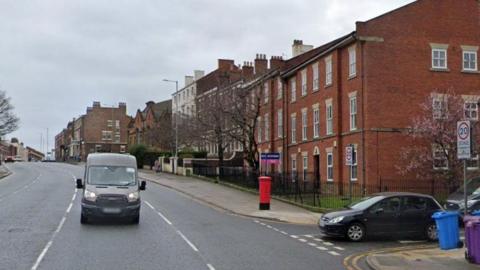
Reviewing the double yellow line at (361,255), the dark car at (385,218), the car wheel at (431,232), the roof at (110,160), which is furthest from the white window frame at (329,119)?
the double yellow line at (361,255)

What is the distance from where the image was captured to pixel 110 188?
19.9 m

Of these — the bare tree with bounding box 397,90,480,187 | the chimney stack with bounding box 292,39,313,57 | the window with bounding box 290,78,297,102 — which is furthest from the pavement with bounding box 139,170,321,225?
the chimney stack with bounding box 292,39,313,57

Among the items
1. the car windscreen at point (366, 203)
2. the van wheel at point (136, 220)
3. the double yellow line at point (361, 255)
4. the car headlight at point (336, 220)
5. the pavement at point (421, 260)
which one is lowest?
the double yellow line at point (361, 255)

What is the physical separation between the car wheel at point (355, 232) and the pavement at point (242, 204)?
515 cm

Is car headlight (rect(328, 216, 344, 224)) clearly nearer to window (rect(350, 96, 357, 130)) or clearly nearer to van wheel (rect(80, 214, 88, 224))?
van wheel (rect(80, 214, 88, 224))

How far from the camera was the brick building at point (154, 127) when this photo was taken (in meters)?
80.0

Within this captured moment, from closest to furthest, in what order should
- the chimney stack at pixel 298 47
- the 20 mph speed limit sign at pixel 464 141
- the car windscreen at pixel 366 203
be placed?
the 20 mph speed limit sign at pixel 464 141
the car windscreen at pixel 366 203
the chimney stack at pixel 298 47

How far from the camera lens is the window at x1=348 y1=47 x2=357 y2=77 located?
35.0 meters

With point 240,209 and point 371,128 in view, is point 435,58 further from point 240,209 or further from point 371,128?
point 240,209

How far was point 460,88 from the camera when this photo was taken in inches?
1401

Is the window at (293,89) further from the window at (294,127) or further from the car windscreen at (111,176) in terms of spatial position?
the car windscreen at (111,176)

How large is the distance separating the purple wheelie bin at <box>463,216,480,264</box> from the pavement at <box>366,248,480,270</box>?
0.17 meters

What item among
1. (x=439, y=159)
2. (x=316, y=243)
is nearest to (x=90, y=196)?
(x=316, y=243)

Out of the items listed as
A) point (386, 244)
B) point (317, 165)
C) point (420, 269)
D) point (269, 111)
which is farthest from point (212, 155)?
point (420, 269)
